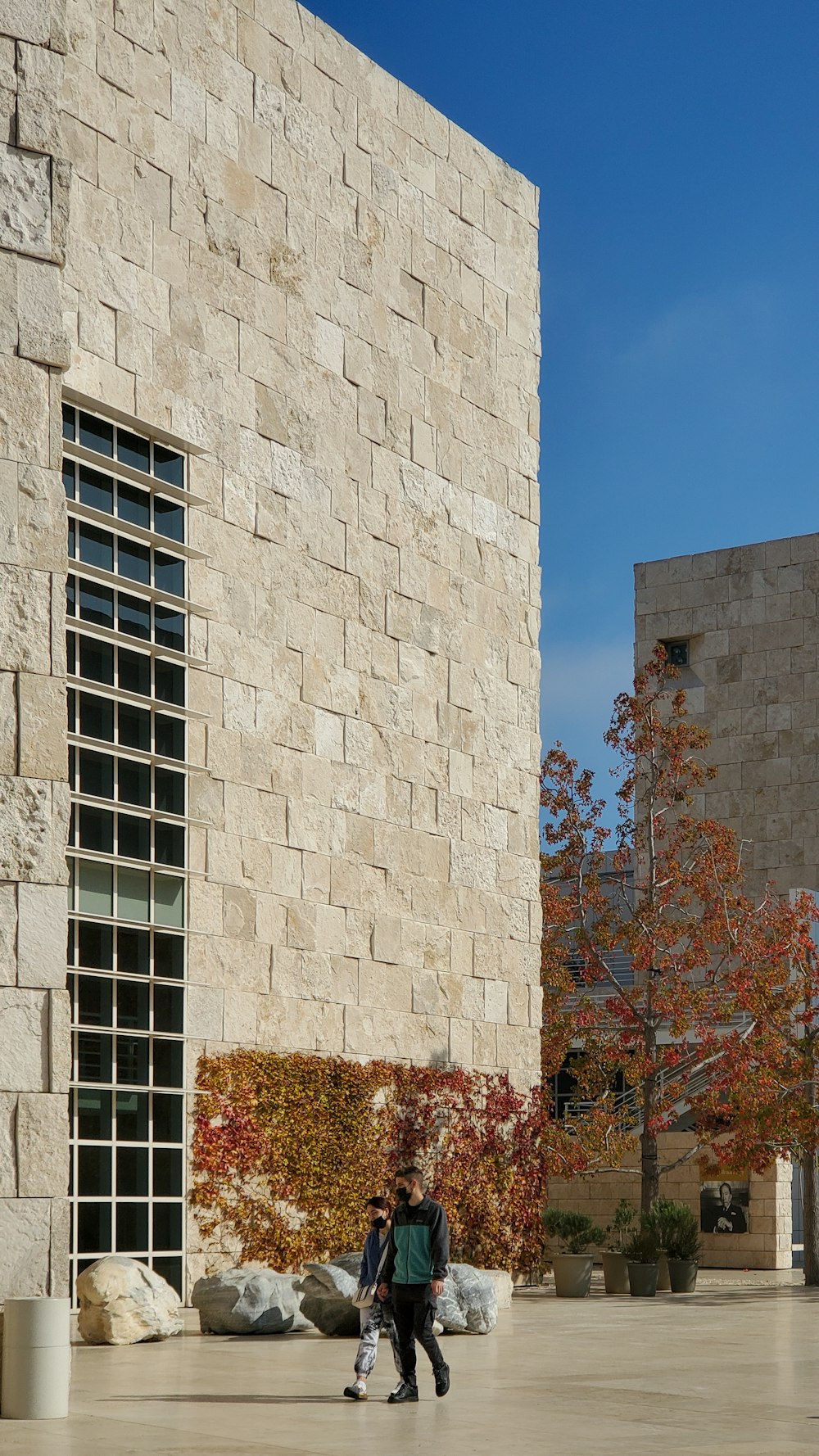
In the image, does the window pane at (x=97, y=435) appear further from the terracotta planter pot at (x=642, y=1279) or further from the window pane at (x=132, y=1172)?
the terracotta planter pot at (x=642, y=1279)

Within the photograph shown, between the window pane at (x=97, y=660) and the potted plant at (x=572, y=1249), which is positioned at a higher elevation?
the window pane at (x=97, y=660)

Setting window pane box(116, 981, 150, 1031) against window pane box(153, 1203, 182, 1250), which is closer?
window pane box(116, 981, 150, 1031)

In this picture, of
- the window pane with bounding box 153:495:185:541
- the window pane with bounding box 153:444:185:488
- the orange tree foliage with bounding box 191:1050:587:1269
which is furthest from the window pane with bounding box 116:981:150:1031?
the window pane with bounding box 153:444:185:488

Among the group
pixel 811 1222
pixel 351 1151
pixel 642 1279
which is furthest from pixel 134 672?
pixel 811 1222

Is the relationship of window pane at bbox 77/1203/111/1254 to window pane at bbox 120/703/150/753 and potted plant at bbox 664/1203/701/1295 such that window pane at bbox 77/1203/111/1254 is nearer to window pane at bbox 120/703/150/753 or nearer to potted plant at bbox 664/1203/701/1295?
window pane at bbox 120/703/150/753

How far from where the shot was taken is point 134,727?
64.3 ft

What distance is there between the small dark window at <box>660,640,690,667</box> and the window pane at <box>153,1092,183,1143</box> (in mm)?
29696

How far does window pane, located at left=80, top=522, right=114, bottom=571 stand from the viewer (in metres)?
19.3

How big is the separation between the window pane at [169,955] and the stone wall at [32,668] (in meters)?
7.84

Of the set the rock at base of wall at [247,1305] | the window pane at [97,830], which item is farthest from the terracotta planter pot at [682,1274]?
the window pane at [97,830]

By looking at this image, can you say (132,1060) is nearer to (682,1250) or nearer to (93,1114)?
(93,1114)

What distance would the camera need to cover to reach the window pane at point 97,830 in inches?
739

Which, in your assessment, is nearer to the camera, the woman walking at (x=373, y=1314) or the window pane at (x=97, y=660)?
the woman walking at (x=373, y=1314)

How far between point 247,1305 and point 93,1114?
103 inches
